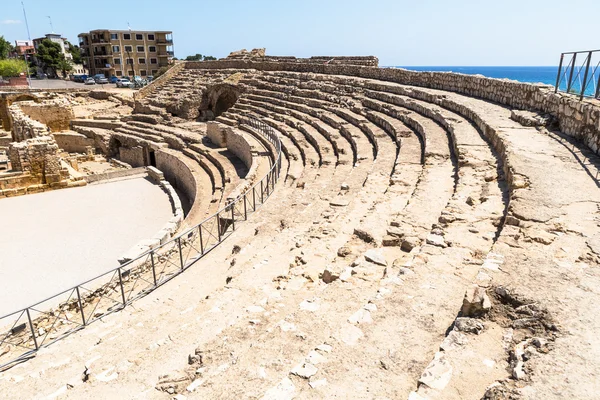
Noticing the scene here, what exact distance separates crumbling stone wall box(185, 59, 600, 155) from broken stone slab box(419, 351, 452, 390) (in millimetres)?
6537

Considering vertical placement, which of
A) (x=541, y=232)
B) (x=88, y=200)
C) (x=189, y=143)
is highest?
(x=541, y=232)

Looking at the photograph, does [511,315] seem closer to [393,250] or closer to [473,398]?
[473,398]

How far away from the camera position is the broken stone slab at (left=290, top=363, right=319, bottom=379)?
3240 mm

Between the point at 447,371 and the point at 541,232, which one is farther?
the point at 541,232

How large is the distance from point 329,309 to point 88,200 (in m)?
15.4

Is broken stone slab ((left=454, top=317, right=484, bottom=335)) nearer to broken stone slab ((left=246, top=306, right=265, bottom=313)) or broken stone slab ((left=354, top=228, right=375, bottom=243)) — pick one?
broken stone slab ((left=246, top=306, right=265, bottom=313))

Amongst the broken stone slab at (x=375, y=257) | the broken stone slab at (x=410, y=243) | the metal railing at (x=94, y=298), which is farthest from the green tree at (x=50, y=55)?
the broken stone slab at (x=410, y=243)

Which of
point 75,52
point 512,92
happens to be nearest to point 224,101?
point 512,92

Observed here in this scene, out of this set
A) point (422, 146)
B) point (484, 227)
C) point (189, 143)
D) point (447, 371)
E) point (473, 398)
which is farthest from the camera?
point (189, 143)

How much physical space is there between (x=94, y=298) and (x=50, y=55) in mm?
70295

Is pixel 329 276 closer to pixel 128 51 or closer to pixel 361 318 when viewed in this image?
pixel 361 318

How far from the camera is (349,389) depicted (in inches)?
122

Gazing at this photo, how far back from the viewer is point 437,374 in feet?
9.86

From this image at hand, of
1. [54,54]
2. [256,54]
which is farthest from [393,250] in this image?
[54,54]
